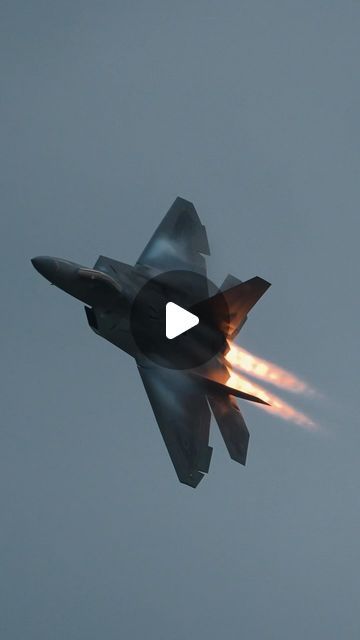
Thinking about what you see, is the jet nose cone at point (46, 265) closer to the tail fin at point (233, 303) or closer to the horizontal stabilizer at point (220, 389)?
the tail fin at point (233, 303)

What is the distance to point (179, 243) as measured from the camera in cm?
6512

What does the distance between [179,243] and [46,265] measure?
9986 millimetres

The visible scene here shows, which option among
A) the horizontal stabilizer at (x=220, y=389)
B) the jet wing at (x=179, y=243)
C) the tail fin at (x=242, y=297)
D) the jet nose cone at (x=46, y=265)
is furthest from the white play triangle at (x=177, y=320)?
the jet nose cone at (x=46, y=265)

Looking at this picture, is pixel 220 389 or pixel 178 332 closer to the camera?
pixel 178 332

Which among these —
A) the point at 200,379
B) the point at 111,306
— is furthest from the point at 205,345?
the point at 111,306

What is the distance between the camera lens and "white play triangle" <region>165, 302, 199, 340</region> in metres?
60.1

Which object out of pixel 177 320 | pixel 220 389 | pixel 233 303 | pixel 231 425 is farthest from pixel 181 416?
pixel 233 303

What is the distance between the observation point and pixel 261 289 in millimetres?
59719

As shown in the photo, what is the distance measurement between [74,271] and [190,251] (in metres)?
8.95

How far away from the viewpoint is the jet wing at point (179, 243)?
63656 mm
